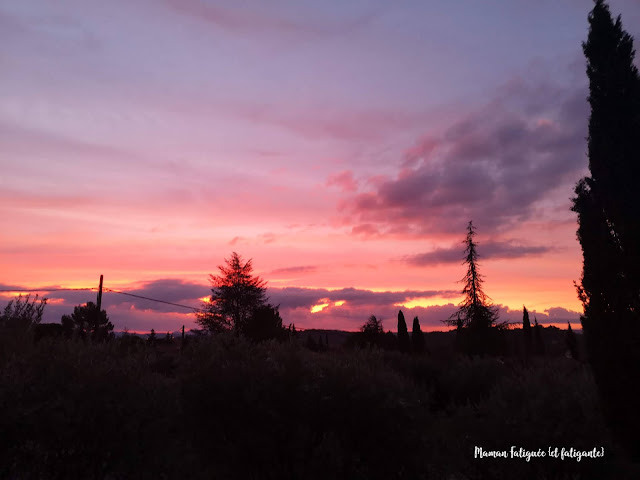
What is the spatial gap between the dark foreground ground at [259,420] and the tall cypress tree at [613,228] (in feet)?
2.74

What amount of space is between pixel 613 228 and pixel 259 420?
10892 mm

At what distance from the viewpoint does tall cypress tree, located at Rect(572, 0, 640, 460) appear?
464 inches

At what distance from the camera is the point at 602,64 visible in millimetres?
14703

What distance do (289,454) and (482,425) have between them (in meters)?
4.86

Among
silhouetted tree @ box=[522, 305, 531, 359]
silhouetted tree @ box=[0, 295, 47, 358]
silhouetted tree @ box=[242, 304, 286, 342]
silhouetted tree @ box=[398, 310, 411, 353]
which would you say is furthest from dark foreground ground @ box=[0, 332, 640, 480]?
silhouetted tree @ box=[522, 305, 531, 359]

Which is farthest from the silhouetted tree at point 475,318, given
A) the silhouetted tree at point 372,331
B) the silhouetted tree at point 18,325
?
the silhouetted tree at point 18,325

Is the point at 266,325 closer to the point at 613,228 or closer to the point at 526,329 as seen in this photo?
the point at 613,228

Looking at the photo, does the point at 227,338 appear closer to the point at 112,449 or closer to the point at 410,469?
the point at 112,449

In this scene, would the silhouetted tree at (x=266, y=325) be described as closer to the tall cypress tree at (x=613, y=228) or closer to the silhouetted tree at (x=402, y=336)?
the silhouetted tree at (x=402, y=336)

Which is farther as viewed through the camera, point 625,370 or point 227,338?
point 625,370

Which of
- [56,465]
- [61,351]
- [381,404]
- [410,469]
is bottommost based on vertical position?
[410,469]

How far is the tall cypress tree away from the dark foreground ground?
836mm

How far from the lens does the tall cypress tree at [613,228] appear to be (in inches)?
464

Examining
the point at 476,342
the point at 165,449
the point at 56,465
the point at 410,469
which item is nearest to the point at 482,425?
the point at 410,469
